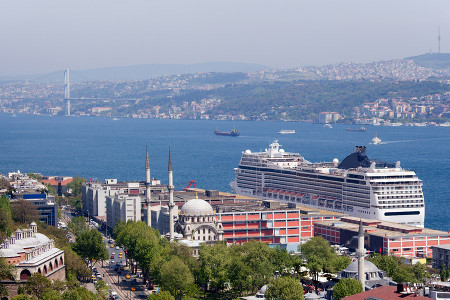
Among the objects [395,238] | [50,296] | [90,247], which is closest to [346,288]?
[50,296]

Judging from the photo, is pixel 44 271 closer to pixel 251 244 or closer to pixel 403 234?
pixel 251 244

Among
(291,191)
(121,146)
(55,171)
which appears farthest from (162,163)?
(291,191)

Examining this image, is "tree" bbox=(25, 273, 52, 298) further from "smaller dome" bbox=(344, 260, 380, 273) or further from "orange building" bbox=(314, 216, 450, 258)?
"orange building" bbox=(314, 216, 450, 258)

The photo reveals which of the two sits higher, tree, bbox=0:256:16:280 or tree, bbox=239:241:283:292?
tree, bbox=0:256:16:280

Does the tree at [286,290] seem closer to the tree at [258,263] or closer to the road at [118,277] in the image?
the tree at [258,263]

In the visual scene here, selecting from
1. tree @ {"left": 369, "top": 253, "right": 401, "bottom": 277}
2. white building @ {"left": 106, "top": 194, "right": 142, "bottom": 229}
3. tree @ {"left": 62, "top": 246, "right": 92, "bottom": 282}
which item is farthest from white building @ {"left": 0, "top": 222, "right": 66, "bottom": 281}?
white building @ {"left": 106, "top": 194, "right": 142, "bottom": 229}
